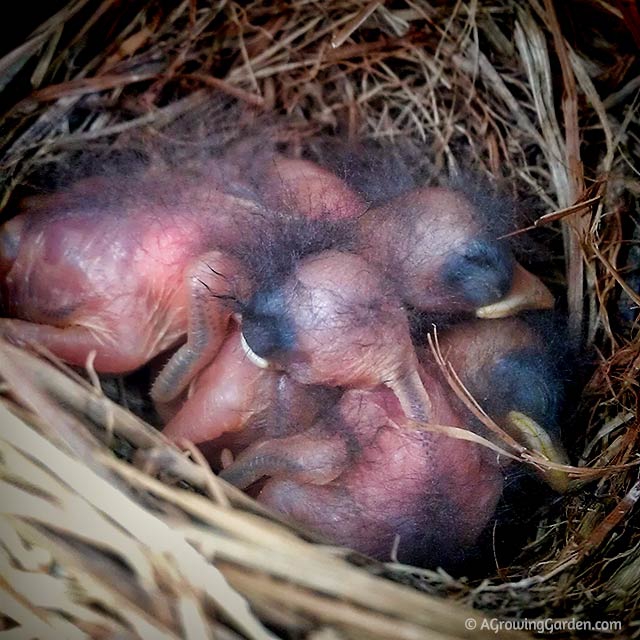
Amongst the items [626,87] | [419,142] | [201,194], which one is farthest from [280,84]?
[626,87]

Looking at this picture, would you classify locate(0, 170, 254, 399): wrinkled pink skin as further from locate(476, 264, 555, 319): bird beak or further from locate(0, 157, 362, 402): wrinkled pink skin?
locate(476, 264, 555, 319): bird beak

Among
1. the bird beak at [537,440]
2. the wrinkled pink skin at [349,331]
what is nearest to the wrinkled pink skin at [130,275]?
the wrinkled pink skin at [349,331]

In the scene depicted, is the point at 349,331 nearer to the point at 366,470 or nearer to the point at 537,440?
the point at 366,470

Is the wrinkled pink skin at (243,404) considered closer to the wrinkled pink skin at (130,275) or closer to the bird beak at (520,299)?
the wrinkled pink skin at (130,275)

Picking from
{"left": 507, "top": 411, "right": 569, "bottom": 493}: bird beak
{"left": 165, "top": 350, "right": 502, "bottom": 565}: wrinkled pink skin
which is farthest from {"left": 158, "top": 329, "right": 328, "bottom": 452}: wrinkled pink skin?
{"left": 507, "top": 411, "right": 569, "bottom": 493}: bird beak

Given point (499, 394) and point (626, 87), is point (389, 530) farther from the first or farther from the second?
point (626, 87)

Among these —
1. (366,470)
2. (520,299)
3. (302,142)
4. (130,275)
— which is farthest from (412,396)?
(302,142)
